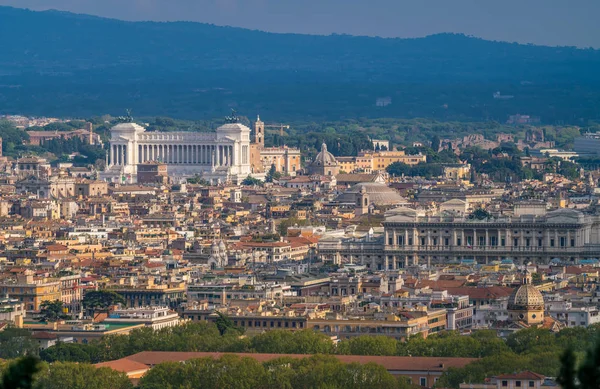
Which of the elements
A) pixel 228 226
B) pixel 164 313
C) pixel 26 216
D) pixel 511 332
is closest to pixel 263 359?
pixel 511 332

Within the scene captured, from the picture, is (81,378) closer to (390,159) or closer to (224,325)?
(224,325)

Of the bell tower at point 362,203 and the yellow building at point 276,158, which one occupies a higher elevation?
the yellow building at point 276,158

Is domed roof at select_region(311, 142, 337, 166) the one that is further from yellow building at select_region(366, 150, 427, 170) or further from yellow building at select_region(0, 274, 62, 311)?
yellow building at select_region(0, 274, 62, 311)

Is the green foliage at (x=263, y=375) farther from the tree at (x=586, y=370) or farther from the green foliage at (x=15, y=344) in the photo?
the tree at (x=586, y=370)

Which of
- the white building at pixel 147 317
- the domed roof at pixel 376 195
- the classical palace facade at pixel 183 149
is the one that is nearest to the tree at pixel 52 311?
the white building at pixel 147 317

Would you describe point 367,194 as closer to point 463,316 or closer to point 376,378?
point 463,316

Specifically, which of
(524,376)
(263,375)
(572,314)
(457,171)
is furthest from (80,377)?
(457,171)
